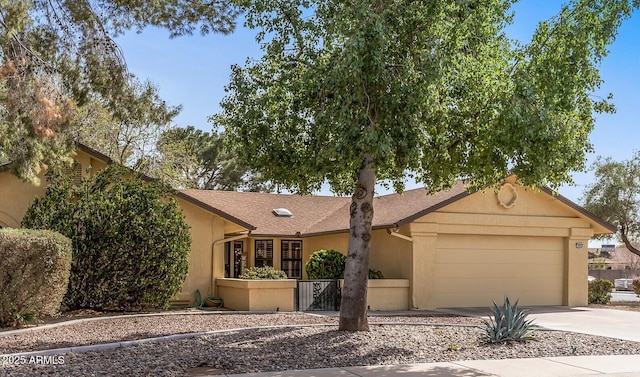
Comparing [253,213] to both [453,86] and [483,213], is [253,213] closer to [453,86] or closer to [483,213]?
[483,213]

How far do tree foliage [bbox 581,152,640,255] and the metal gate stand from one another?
1898cm

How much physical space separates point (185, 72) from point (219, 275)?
6.99m

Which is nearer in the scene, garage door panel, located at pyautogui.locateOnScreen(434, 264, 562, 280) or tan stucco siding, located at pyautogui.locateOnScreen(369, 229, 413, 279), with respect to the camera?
tan stucco siding, located at pyautogui.locateOnScreen(369, 229, 413, 279)

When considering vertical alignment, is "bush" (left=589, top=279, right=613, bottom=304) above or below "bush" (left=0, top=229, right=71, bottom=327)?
below

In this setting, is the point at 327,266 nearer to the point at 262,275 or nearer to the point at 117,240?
the point at 262,275

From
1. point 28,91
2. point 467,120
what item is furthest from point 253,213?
point 467,120

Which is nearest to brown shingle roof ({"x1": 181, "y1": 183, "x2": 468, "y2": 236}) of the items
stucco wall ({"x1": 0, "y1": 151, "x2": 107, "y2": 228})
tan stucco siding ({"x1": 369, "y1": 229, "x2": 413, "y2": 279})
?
tan stucco siding ({"x1": 369, "y1": 229, "x2": 413, "y2": 279})

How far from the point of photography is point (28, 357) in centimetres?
990

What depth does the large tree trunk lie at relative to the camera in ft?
42.9

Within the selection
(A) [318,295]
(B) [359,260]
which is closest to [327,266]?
(A) [318,295]

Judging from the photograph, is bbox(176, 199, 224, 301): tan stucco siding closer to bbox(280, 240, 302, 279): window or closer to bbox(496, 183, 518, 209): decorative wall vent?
bbox(280, 240, 302, 279): window

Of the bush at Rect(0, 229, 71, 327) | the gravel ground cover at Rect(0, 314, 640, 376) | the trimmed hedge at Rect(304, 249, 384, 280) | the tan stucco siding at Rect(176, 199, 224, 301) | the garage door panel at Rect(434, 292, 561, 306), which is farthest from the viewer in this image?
the garage door panel at Rect(434, 292, 561, 306)

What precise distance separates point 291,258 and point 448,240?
7.43 metres

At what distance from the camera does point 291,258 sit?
2698cm
